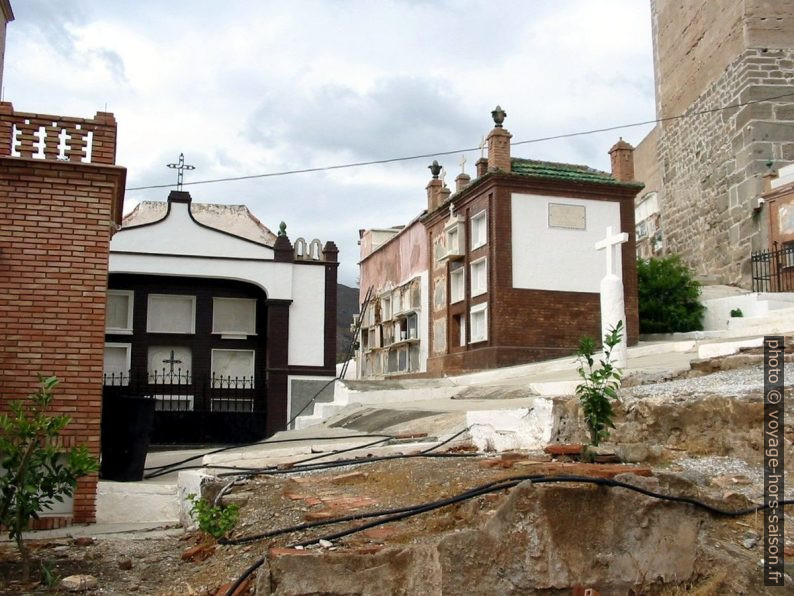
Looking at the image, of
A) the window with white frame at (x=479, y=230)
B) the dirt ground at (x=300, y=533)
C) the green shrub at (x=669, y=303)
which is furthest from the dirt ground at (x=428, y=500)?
the green shrub at (x=669, y=303)

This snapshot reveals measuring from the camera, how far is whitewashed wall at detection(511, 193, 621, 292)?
23.9 metres

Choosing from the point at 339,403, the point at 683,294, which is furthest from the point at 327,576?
the point at 683,294

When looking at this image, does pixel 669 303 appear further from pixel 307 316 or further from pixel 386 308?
pixel 386 308

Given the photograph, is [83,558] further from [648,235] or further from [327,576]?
[648,235]

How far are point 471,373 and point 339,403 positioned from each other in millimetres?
6002

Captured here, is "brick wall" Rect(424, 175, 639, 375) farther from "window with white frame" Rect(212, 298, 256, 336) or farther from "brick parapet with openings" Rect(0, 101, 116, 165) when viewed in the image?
"brick parapet with openings" Rect(0, 101, 116, 165)

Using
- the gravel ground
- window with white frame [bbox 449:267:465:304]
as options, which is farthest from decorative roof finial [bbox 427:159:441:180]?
the gravel ground

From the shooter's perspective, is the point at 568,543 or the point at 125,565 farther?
the point at 125,565

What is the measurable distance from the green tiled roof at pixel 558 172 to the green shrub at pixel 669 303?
10.2ft

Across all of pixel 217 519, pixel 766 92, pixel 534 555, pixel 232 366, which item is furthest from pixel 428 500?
pixel 766 92

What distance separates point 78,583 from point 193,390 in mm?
18333

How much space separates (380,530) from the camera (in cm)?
512

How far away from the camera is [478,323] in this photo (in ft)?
81.3

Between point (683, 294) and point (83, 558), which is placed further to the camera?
point (683, 294)
